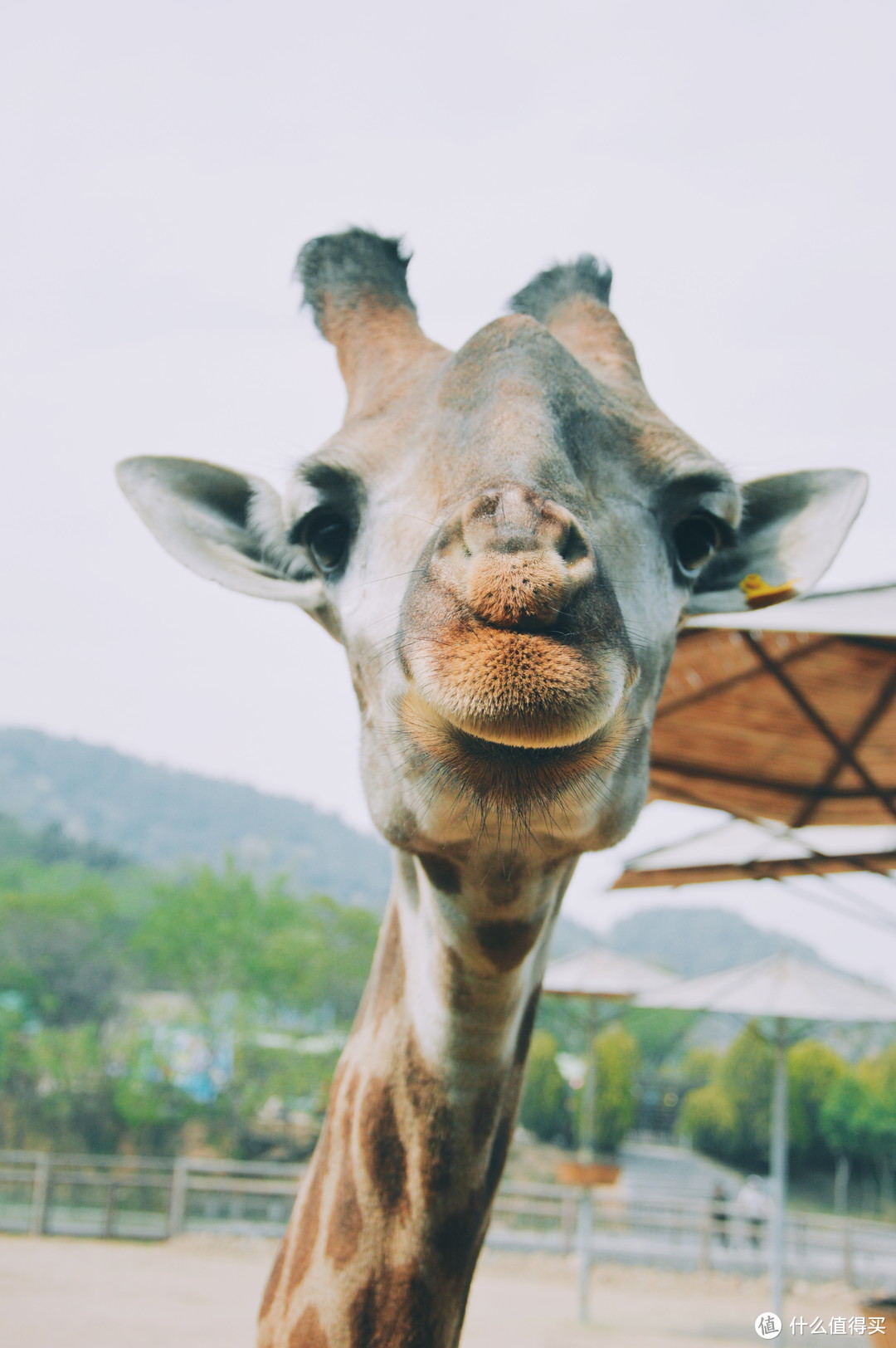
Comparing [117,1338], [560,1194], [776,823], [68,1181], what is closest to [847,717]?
[776,823]

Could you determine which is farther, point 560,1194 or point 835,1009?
point 560,1194

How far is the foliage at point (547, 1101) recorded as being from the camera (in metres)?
42.1

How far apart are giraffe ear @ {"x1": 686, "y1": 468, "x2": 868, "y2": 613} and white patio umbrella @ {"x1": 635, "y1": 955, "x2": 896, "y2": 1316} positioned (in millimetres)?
11702

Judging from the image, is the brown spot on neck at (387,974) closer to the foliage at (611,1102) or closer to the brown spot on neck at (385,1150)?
the brown spot on neck at (385,1150)

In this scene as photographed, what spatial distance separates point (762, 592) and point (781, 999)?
1248 cm

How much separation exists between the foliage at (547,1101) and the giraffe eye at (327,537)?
138ft

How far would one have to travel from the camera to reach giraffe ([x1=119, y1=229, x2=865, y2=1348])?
1.62 m

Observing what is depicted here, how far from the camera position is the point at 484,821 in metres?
1.87

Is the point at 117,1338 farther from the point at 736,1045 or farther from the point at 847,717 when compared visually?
the point at 736,1045

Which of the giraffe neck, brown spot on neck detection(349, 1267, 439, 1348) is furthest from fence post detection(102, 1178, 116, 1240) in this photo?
brown spot on neck detection(349, 1267, 439, 1348)

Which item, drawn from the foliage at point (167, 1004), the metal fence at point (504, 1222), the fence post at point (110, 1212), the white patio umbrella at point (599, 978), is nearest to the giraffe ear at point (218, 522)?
the white patio umbrella at point (599, 978)

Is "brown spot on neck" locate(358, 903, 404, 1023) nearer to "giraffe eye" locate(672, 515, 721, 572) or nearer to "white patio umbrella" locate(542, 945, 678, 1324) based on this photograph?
"giraffe eye" locate(672, 515, 721, 572)

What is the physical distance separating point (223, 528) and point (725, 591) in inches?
58.6

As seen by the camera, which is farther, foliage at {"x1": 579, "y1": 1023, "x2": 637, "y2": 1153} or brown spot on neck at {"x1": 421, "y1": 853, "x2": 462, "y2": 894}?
foliage at {"x1": 579, "y1": 1023, "x2": 637, "y2": 1153}
